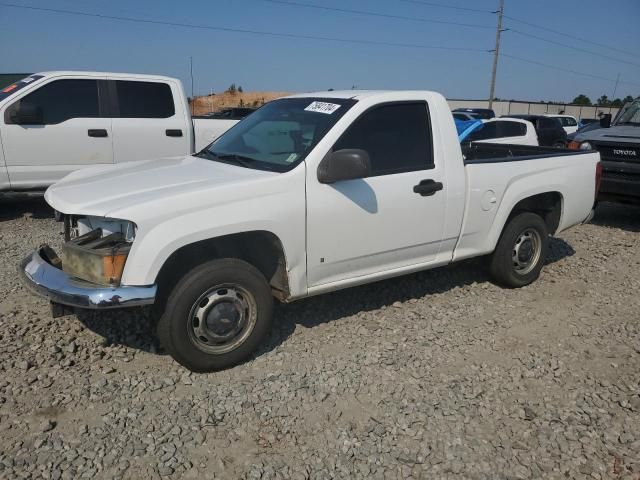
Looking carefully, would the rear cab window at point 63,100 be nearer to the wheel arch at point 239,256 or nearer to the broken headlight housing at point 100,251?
the broken headlight housing at point 100,251

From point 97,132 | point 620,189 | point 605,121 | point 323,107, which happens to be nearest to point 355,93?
point 323,107

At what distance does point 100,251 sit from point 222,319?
34.2 inches

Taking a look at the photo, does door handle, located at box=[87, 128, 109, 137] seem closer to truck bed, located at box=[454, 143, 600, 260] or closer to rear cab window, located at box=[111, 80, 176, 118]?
rear cab window, located at box=[111, 80, 176, 118]

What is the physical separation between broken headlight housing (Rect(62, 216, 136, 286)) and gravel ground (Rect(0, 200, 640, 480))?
0.75m

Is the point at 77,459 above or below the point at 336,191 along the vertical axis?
below

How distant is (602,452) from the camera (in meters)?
2.84

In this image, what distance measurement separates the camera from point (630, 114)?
901cm

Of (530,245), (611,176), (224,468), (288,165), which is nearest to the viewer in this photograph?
(224,468)

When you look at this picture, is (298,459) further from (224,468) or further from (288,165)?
(288,165)

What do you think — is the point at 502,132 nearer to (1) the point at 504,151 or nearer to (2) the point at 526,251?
(1) the point at 504,151

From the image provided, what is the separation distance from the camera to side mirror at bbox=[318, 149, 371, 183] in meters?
3.40

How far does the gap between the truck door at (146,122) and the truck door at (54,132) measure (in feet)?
0.65

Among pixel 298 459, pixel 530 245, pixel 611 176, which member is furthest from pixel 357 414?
pixel 611 176

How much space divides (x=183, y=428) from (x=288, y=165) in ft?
5.88
